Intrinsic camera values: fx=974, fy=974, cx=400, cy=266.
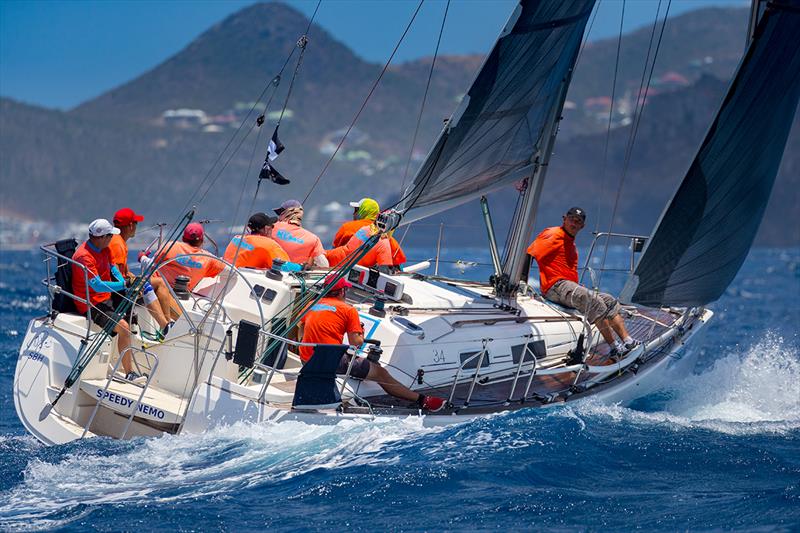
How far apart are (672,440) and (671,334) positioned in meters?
2.41

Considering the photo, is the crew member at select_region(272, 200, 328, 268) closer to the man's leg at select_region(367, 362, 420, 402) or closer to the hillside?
the man's leg at select_region(367, 362, 420, 402)

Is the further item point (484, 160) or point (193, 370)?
point (484, 160)

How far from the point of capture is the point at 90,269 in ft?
22.9

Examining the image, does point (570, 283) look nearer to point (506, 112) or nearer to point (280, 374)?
point (506, 112)

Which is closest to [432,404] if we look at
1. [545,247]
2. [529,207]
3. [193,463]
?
[193,463]

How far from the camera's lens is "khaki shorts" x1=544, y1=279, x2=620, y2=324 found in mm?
8203

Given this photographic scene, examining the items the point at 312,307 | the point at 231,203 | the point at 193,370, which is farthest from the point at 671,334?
the point at 231,203

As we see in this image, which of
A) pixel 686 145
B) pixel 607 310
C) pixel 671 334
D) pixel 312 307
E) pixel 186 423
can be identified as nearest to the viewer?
pixel 186 423

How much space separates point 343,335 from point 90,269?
1.89 metres

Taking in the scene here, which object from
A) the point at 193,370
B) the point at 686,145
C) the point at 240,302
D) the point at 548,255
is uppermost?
the point at 686,145

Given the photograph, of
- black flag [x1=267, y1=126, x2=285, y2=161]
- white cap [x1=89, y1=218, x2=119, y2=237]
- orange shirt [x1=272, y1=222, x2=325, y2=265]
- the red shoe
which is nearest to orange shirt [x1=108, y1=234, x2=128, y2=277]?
white cap [x1=89, y1=218, x2=119, y2=237]

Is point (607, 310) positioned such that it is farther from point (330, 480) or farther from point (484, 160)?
point (330, 480)

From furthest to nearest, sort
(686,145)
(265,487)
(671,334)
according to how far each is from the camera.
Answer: (686,145)
(671,334)
(265,487)

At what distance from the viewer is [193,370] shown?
22.7 ft
